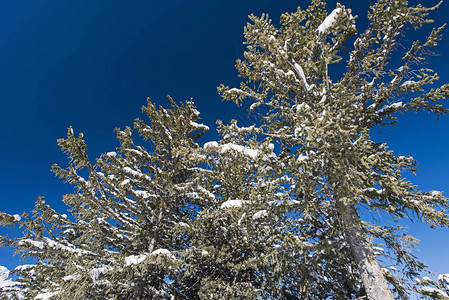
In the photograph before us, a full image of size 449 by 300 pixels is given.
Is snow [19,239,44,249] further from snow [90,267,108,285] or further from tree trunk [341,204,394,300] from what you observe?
tree trunk [341,204,394,300]

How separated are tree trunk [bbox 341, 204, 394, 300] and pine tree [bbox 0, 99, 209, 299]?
13.2ft

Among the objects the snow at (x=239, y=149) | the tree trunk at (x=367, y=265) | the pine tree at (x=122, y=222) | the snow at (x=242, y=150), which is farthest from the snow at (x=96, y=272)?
the tree trunk at (x=367, y=265)

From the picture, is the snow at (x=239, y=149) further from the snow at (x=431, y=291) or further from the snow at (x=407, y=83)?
the snow at (x=431, y=291)

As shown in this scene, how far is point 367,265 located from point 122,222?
775cm

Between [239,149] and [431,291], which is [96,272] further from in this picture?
[431,291]

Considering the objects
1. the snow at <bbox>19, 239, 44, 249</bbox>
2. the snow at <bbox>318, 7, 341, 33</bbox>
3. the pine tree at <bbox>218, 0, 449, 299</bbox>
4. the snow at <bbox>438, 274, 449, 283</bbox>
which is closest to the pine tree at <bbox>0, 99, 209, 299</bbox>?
the snow at <bbox>19, 239, 44, 249</bbox>

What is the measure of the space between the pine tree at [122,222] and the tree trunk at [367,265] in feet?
13.2

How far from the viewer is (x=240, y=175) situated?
860cm

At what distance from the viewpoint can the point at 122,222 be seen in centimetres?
780

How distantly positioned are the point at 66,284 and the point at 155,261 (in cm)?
205

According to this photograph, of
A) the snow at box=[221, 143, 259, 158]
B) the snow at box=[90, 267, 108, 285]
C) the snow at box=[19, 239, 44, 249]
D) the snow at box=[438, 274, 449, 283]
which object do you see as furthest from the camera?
the snow at box=[19, 239, 44, 249]

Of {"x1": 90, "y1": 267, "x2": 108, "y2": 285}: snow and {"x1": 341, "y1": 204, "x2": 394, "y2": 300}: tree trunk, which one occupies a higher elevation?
{"x1": 341, "y1": 204, "x2": 394, "y2": 300}: tree trunk

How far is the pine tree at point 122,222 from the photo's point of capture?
5723 mm

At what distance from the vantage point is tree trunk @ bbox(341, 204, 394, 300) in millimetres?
3834
